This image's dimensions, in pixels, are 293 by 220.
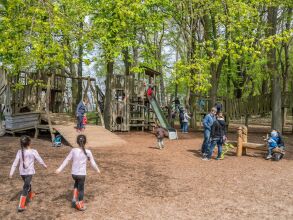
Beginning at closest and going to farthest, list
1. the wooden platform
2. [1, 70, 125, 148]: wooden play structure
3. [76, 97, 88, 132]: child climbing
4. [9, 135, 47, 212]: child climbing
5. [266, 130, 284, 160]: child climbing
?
[9, 135, 47, 212]: child climbing, [266, 130, 284, 160]: child climbing, the wooden platform, [1, 70, 125, 148]: wooden play structure, [76, 97, 88, 132]: child climbing

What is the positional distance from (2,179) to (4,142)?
7650 mm

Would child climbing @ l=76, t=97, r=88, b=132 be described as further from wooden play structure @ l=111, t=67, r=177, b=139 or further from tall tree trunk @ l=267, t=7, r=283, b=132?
tall tree trunk @ l=267, t=7, r=283, b=132

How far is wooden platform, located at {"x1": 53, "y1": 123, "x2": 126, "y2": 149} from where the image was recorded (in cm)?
1588

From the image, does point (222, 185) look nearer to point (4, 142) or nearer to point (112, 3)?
point (4, 142)

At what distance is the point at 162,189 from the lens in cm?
913

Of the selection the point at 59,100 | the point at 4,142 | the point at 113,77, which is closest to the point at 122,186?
the point at 4,142

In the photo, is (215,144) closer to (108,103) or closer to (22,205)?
(22,205)

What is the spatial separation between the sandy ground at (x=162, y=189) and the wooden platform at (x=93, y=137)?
2110mm

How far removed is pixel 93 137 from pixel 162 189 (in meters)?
8.31

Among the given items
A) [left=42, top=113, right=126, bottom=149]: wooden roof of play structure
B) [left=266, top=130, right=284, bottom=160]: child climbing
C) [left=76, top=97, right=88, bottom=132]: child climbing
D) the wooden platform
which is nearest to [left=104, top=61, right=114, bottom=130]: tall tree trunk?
[left=42, top=113, right=126, bottom=149]: wooden roof of play structure

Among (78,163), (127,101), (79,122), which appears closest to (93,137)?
(79,122)

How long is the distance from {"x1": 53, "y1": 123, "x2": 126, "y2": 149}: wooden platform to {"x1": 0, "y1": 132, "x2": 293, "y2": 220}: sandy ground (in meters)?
2.11

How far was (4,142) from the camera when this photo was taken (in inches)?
663

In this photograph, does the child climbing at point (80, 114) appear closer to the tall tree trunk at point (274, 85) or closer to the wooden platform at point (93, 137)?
→ the wooden platform at point (93, 137)
